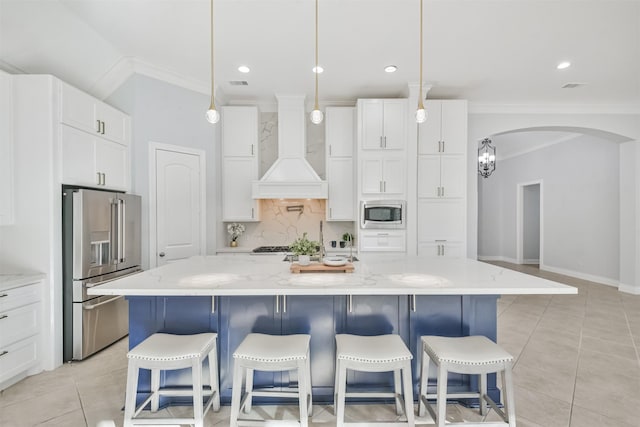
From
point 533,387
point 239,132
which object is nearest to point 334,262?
point 533,387

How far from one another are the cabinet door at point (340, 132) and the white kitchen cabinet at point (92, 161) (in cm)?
251

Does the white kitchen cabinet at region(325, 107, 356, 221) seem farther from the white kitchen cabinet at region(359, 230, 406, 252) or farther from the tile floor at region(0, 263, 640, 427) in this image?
the tile floor at region(0, 263, 640, 427)

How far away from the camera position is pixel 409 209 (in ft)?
13.3

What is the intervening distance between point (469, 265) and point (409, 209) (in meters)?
1.73

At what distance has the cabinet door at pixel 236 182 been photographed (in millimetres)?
4352

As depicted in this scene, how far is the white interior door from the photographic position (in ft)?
11.7

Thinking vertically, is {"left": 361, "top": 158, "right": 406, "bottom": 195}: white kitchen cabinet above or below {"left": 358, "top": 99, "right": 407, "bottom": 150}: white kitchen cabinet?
below

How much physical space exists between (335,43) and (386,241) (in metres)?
2.39

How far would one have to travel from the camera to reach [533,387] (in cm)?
228

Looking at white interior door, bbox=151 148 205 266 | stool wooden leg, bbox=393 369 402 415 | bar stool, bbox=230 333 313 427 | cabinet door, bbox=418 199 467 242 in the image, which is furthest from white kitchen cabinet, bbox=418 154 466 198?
bar stool, bbox=230 333 313 427

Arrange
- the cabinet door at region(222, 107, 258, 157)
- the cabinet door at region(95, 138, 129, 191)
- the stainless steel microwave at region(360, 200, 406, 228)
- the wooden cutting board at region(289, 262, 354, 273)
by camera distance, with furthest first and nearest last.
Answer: the cabinet door at region(222, 107, 258, 157) < the stainless steel microwave at region(360, 200, 406, 228) < the cabinet door at region(95, 138, 129, 191) < the wooden cutting board at region(289, 262, 354, 273)

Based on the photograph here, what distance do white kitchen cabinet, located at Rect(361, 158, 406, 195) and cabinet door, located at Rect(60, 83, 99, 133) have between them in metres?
2.95

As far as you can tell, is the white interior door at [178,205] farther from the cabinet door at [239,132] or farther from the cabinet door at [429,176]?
the cabinet door at [429,176]

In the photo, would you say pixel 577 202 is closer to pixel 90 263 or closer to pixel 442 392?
pixel 442 392
